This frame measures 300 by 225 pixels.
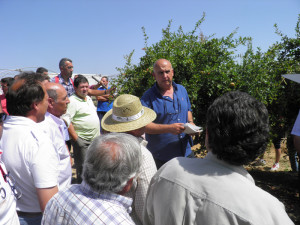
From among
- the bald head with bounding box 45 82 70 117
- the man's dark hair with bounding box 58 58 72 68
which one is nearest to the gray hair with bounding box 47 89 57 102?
the bald head with bounding box 45 82 70 117

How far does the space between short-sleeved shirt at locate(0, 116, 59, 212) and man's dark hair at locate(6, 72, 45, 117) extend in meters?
0.12

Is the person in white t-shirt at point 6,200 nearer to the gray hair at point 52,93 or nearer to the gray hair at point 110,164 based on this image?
the gray hair at point 110,164

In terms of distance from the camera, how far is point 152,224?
128cm

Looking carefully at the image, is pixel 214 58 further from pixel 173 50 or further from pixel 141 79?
pixel 141 79

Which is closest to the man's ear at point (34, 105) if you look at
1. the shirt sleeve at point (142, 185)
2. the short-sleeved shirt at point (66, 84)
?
the shirt sleeve at point (142, 185)

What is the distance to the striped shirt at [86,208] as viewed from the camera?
3.63ft

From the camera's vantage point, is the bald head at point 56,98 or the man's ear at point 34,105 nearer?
the man's ear at point 34,105

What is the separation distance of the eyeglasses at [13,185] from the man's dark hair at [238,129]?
1289 millimetres

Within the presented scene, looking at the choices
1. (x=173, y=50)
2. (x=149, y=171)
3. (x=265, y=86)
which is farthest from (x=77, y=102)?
(x=265, y=86)

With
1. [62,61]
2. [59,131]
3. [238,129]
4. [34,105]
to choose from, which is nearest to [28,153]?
[34,105]

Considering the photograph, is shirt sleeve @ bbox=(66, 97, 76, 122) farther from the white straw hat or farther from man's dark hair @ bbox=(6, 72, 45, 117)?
man's dark hair @ bbox=(6, 72, 45, 117)

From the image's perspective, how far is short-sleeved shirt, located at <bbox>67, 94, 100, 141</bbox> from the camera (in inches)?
155

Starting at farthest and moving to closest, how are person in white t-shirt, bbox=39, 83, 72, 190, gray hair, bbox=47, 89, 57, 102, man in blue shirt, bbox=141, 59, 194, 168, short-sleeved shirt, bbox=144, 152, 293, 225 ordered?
man in blue shirt, bbox=141, 59, 194, 168 → gray hair, bbox=47, 89, 57, 102 → person in white t-shirt, bbox=39, 83, 72, 190 → short-sleeved shirt, bbox=144, 152, 293, 225

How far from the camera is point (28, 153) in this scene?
158cm
